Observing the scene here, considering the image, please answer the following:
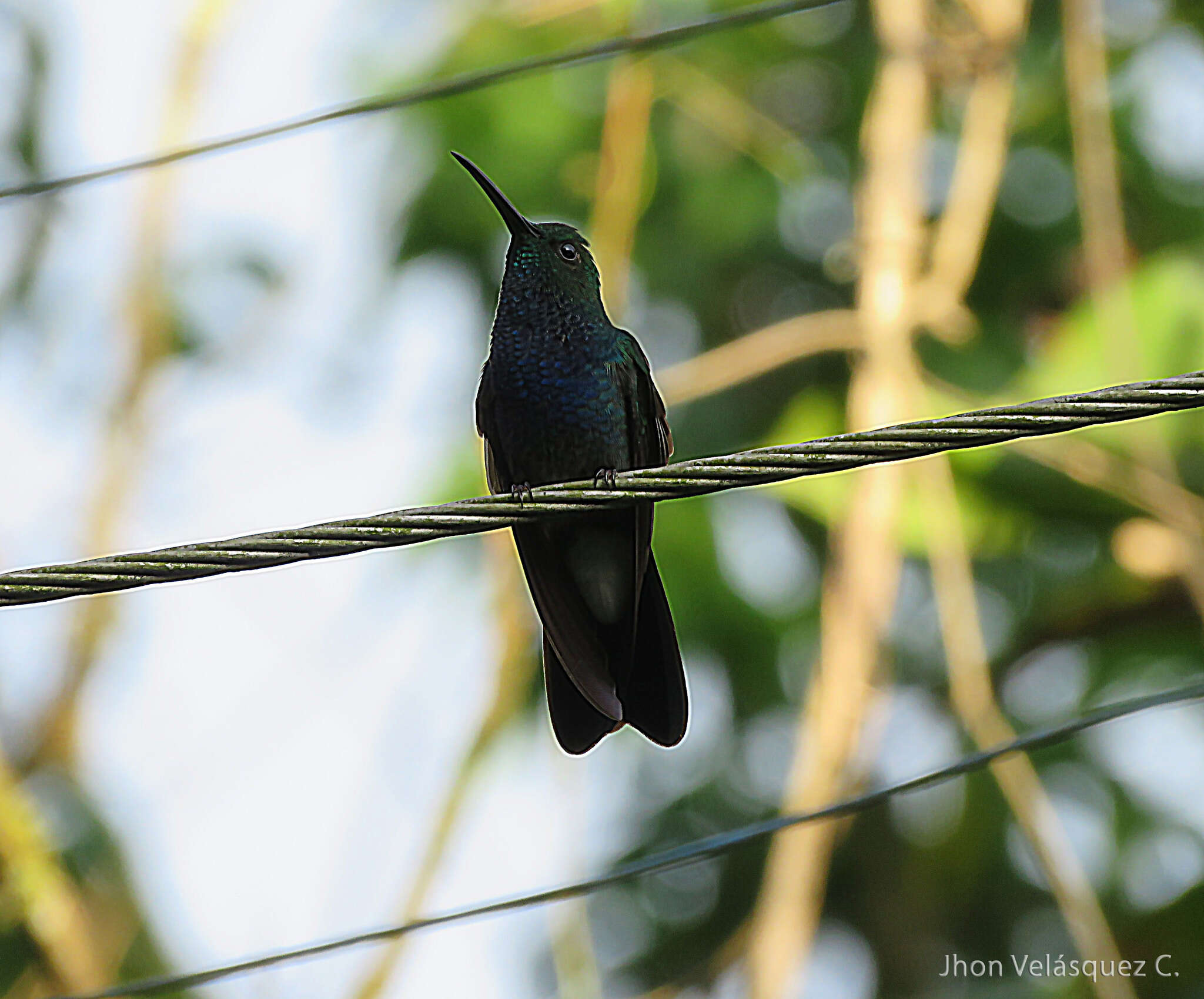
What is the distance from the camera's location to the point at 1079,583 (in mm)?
7500

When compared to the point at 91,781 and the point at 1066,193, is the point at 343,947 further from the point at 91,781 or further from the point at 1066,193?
the point at 1066,193

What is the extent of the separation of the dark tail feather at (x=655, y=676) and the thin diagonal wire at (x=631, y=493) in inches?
56.1

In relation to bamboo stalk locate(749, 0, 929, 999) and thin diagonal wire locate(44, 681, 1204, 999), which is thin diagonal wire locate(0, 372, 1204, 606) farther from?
bamboo stalk locate(749, 0, 929, 999)

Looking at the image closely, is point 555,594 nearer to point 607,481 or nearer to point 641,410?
point 641,410

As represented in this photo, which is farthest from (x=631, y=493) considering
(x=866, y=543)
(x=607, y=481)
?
(x=866, y=543)

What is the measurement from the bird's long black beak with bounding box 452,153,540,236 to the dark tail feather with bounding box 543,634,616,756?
1.28m

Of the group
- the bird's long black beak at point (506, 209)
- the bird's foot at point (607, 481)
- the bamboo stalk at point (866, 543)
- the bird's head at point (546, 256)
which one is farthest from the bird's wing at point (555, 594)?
the bamboo stalk at point (866, 543)

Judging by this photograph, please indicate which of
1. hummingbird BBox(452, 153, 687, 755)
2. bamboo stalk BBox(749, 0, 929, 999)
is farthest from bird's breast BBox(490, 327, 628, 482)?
bamboo stalk BBox(749, 0, 929, 999)

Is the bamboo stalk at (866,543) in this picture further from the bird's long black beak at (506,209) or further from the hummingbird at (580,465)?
the bird's long black beak at (506,209)

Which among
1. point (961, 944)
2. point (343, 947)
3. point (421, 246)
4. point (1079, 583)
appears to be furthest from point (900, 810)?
point (343, 947)

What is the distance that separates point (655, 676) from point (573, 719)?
0.27 meters

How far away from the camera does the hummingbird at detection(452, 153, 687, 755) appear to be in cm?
409

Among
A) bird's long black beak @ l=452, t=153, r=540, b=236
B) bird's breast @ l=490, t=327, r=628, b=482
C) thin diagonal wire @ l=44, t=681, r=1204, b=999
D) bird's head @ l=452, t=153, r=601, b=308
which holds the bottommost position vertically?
thin diagonal wire @ l=44, t=681, r=1204, b=999

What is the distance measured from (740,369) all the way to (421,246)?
3.09 m
